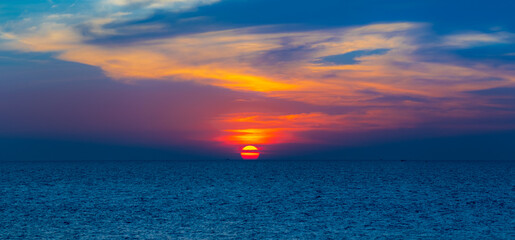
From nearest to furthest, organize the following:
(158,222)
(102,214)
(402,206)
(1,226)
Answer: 1. (1,226)
2. (158,222)
3. (102,214)
4. (402,206)

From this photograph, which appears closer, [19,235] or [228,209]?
[19,235]

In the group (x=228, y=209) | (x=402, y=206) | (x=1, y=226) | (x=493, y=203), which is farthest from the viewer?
(x=493, y=203)

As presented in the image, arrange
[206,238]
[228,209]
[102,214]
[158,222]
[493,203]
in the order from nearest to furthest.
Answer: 1. [206,238]
2. [158,222]
3. [102,214]
4. [228,209]
5. [493,203]

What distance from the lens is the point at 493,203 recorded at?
8031cm

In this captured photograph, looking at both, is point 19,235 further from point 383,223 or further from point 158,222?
point 383,223

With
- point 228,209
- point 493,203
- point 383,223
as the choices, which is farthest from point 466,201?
point 228,209

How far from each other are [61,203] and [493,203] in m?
65.0

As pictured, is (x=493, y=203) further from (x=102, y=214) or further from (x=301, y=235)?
(x=102, y=214)

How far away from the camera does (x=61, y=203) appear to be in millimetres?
77938

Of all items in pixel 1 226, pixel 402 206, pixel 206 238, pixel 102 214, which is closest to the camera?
pixel 206 238

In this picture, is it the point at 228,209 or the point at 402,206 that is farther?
the point at 402,206

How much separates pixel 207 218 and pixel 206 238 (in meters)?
14.4

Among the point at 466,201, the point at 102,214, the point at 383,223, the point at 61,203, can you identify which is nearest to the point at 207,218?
the point at 102,214

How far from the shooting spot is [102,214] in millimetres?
62938
